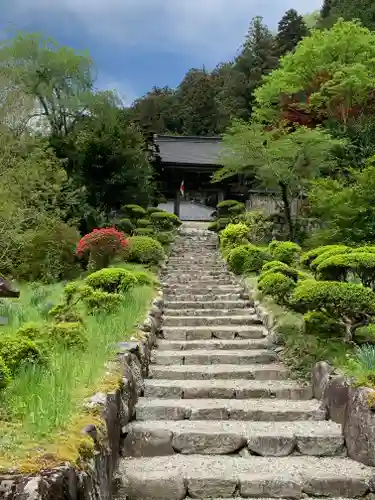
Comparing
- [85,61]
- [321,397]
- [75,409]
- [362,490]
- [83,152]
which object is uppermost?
[85,61]

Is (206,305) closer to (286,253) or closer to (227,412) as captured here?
(286,253)

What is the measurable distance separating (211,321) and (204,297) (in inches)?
74.1

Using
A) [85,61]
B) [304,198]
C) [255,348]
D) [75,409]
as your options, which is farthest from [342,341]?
[85,61]

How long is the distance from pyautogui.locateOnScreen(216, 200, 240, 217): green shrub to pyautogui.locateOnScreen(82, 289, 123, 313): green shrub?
16.8m

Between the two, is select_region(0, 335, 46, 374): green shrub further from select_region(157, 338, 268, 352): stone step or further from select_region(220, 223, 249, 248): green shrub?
select_region(220, 223, 249, 248): green shrub

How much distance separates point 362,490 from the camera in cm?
479

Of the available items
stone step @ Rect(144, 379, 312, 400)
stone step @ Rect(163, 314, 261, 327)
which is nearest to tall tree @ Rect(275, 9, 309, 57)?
stone step @ Rect(163, 314, 261, 327)

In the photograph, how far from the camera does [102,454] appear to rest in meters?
4.22

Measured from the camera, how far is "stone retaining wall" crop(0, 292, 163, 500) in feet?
9.55

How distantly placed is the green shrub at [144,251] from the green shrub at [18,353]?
379 inches

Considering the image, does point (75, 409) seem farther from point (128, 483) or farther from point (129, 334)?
point (129, 334)

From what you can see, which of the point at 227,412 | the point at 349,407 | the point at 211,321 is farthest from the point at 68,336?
the point at 211,321

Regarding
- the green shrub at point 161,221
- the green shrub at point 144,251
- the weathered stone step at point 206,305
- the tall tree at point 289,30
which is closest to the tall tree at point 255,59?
the tall tree at point 289,30

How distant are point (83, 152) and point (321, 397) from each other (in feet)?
52.2
